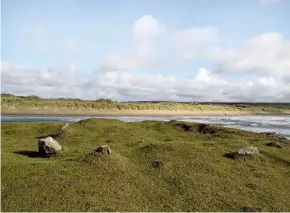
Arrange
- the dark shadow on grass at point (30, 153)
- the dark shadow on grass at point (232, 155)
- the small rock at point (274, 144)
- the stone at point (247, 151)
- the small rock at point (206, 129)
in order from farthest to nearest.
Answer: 1. the small rock at point (206, 129)
2. the small rock at point (274, 144)
3. the dark shadow on grass at point (30, 153)
4. the stone at point (247, 151)
5. the dark shadow on grass at point (232, 155)

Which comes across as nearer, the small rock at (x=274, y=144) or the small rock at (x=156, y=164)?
the small rock at (x=156, y=164)

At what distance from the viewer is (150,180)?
2655 cm

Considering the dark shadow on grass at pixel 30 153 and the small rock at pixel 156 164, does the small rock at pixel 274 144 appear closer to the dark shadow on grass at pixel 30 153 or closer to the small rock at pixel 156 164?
the small rock at pixel 156 164

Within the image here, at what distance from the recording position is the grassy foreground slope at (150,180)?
22.2 m

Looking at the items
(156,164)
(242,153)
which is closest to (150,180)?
(156,164)

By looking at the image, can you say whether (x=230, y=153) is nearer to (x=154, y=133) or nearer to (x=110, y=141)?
(x=110, y=141)

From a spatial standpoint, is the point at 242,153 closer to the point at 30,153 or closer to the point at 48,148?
the point at 48,148

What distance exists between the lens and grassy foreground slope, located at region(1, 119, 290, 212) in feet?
72.7

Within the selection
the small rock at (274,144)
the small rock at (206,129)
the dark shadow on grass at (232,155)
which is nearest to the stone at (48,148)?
the dark shadow on grass at (232,155)

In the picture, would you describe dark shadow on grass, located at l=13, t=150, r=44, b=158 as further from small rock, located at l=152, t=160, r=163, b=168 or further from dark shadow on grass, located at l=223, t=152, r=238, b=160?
dark shadow on grass, located at l=223, t=152, r=238, b=160

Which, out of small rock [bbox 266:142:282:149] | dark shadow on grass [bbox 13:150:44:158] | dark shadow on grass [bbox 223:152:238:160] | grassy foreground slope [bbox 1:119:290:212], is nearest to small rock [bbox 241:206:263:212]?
grassy foreground slope [bbox 1:119:290:212]

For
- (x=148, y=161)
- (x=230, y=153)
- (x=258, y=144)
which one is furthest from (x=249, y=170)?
(x=258, y=144)

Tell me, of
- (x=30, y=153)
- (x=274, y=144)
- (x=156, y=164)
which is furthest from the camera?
(x=274, y=144)

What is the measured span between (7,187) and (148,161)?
1158 centimetres
